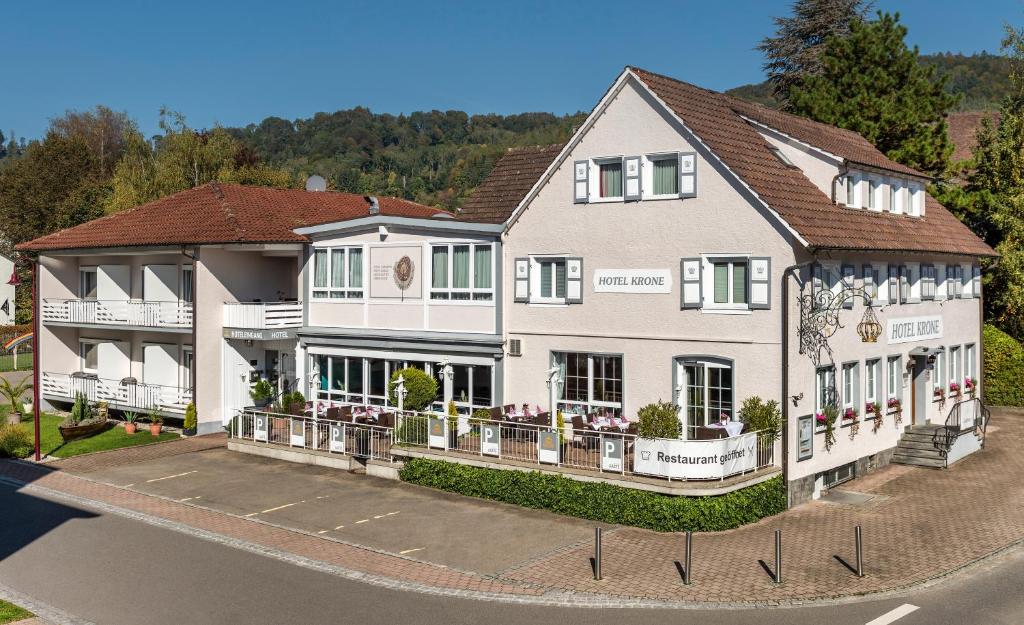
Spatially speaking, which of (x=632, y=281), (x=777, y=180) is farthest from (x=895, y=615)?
(x=777, y=180)

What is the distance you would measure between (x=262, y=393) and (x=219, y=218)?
648 centimetres

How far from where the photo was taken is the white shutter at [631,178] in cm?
2117

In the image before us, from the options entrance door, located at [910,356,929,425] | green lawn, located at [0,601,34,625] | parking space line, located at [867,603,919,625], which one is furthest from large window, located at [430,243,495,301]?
green lawn, located at [0,601,34,625]

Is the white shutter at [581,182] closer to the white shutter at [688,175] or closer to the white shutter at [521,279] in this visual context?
the white shutter at [521,279]

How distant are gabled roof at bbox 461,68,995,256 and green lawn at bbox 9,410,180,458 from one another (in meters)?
11.9

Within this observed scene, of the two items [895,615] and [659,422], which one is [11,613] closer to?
[659,422]

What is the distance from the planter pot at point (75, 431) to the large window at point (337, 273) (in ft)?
26.9

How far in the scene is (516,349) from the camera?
23.1 metres

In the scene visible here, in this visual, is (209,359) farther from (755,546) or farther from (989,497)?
(989,497)

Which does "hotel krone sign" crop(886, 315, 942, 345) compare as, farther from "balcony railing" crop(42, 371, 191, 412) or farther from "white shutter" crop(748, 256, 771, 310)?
"balcony railing" crop(42, 371, 191, 412)

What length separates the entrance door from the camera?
81.7 ft

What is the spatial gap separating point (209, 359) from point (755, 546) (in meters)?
18.1

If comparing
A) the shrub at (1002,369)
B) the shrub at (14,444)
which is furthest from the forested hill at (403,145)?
the shrub at (14,444)

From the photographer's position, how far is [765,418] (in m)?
19.0
